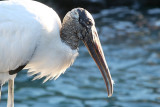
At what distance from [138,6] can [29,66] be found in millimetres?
7625

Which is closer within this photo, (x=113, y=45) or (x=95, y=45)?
(x=95, y=45)

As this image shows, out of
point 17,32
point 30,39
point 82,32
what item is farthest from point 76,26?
point 17,32

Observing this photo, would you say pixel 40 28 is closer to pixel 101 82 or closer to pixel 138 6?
pixel 101 82

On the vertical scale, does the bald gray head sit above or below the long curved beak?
above

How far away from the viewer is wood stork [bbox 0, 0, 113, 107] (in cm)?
439

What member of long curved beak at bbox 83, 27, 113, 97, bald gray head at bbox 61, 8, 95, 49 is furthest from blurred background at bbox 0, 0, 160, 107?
bald gray head at bbox 61, 8, 95, 49

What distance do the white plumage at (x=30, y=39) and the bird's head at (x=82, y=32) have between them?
0.30ft

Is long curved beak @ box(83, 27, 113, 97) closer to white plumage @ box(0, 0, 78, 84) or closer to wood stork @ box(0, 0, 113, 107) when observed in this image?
wood stork @ box(0, 0, 113, 107)

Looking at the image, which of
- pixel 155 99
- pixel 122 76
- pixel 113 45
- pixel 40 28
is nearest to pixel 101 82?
pixel 122 76

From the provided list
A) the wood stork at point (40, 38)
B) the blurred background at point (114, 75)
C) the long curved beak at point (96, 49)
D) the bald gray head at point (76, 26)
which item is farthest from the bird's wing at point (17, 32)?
→ the blurred background at point (114, 75)

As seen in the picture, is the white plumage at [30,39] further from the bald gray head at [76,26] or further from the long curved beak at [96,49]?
the long curved beak at [96,49]

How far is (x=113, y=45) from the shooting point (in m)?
8.98

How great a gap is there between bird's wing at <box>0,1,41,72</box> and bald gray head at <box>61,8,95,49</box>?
0.37 m

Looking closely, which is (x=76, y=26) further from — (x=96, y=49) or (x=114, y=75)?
(x=114, y=75)
